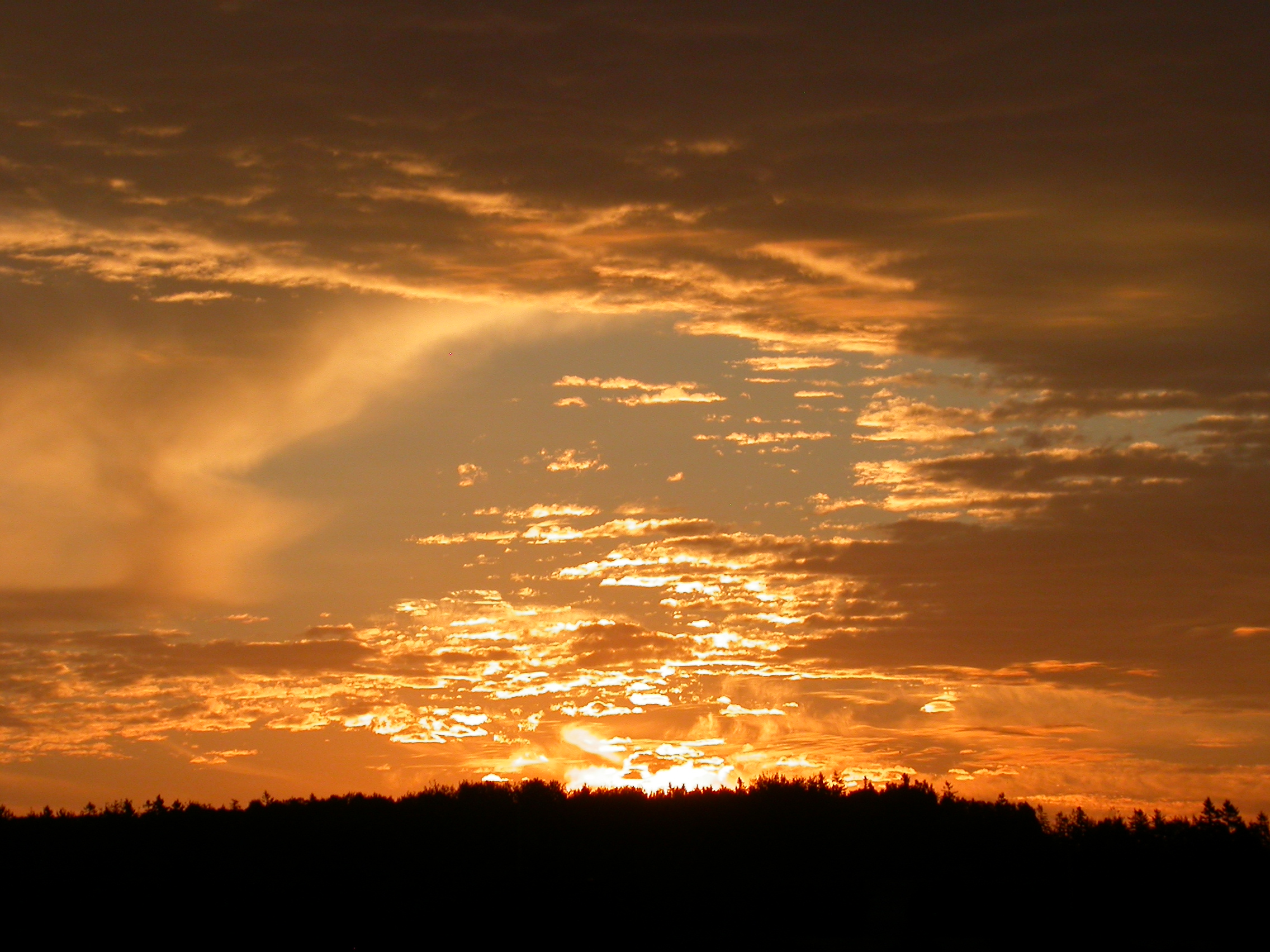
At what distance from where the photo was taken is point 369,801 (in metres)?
28.1

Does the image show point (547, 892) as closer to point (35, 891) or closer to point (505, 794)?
point (505, 794)

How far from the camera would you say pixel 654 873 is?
888 inches

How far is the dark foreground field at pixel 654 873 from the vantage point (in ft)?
66.4

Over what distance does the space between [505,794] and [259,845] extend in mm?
5315

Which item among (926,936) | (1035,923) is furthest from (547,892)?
(1035,923)

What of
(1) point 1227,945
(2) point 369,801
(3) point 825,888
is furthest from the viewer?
(2) point 369,801

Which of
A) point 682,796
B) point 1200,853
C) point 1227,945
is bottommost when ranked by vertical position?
point 1227,945

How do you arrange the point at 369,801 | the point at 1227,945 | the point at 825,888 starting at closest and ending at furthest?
the point at 1227,945 → the point at 825,888 → the point at 369,801

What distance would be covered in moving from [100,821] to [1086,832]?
21621 mm

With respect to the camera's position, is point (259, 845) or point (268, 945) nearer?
point (268, 945)

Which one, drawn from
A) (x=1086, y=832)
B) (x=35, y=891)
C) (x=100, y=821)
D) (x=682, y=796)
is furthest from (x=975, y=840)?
(x=100, y=821)

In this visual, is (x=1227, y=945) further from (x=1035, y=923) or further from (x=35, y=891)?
(x=35, y=891)

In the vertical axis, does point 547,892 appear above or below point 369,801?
below

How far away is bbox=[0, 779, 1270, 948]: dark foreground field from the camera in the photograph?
20.2 meters
